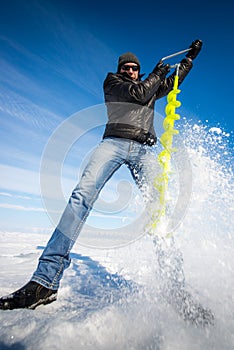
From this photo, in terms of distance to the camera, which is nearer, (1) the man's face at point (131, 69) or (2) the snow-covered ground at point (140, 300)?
(2) the snow-covered ground at point (140, 300)

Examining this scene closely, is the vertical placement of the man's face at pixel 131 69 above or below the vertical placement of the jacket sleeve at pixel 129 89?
above

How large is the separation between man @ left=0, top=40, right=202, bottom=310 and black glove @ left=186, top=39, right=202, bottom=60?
0.56 metres

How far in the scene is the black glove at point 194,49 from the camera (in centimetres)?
304

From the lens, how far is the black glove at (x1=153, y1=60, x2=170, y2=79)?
2.54 m

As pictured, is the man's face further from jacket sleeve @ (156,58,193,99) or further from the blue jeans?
the blue jeans

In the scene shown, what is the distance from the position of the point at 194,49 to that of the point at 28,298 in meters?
3.39

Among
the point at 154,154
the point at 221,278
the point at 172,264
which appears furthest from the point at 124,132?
the point at 221,278

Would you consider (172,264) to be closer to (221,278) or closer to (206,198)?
(221,278)

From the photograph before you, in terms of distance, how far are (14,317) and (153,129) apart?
2.20 meters

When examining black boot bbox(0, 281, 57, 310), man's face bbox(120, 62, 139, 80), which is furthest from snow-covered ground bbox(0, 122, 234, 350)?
man's face bbox(120, 62, 139, 80)

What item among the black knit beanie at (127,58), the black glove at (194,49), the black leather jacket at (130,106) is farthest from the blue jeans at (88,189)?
the black glove at (194,49)

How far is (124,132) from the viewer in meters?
2.41

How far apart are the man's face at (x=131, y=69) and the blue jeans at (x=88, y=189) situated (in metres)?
0.95

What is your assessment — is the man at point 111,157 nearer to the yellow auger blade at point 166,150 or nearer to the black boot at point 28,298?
the black boot at point 28,298
